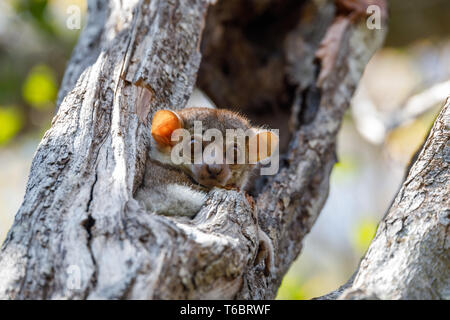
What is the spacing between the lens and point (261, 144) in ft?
12.5

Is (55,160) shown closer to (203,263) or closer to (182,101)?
(203,263)

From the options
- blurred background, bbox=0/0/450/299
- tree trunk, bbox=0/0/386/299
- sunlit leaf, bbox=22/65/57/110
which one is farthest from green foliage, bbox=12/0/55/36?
tree trunk, bbox=0/0/386/299

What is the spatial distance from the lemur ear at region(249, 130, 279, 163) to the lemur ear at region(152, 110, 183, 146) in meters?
0.74

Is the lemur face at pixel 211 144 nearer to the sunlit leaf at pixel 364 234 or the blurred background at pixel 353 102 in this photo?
the blurred background at pixel 353 102

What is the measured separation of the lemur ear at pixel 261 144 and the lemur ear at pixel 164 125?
737mm

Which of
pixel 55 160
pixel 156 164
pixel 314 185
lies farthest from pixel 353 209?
pixel 55 160

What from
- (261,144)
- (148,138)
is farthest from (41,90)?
(261,144)

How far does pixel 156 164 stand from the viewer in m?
3.13

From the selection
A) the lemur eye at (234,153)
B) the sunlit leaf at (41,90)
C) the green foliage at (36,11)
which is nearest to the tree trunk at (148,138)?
the lemur eye at (234,153)

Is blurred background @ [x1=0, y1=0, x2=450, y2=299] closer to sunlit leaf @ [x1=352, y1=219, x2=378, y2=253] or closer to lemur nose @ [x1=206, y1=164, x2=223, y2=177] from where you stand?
sunlit leaf @ [x1=352, y1=219, x2=378, y2=253]

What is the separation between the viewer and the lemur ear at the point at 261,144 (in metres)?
3.78

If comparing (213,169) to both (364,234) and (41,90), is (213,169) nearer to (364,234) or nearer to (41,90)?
(41,90)
